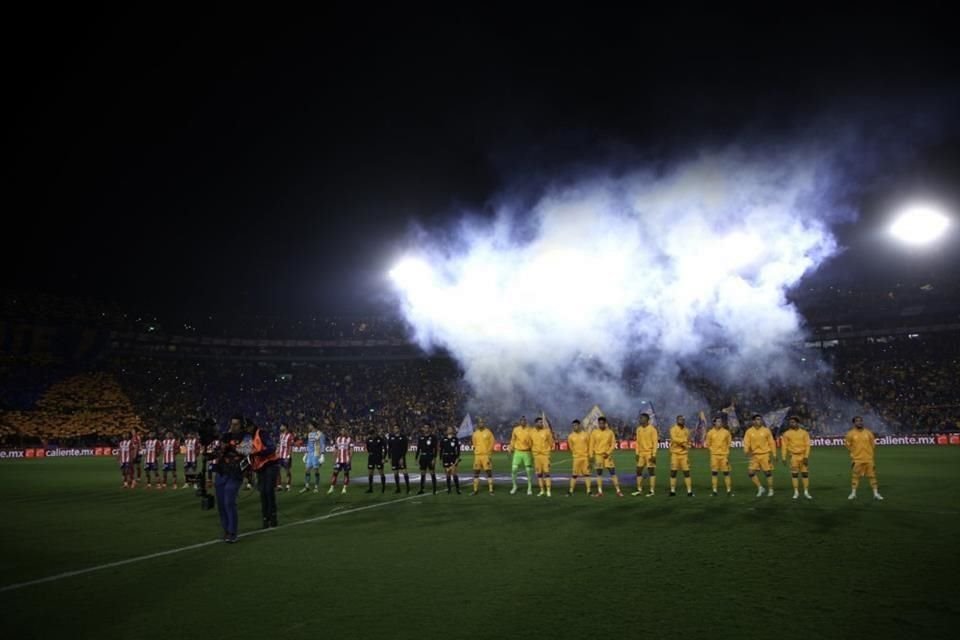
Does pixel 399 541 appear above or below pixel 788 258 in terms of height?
below

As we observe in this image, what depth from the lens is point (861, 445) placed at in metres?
16.2

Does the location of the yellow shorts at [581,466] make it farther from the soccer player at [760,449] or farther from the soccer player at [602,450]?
the soccer player at [760,449]

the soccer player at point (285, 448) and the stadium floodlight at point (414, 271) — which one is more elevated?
the stadium floodlight at point (414, 271)

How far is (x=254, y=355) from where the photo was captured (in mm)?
68188

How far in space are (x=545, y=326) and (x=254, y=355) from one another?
45517 millimetres

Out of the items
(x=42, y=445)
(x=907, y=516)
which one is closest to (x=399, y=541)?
(x=907, y=516)

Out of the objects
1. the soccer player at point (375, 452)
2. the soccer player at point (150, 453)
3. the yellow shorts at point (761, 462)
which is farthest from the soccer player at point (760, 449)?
the soccer player at point (150, 453)

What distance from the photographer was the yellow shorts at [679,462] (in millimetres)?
17438

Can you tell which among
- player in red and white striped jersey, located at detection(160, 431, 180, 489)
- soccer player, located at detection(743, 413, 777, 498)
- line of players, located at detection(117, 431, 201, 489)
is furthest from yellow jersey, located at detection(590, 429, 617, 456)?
player in red and white striped jersey, located at detection(160, 431, 180, 489)

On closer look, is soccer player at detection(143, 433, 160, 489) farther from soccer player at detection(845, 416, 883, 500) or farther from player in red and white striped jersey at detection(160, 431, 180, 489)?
soccer player at detection(845, 416, 883, 500)

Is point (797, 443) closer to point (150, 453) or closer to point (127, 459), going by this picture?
point (150, 453)

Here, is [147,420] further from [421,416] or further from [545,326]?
[545,326]

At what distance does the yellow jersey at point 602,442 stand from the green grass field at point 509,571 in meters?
1.69

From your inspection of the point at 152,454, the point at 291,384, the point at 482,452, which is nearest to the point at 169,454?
the point at 152,454
